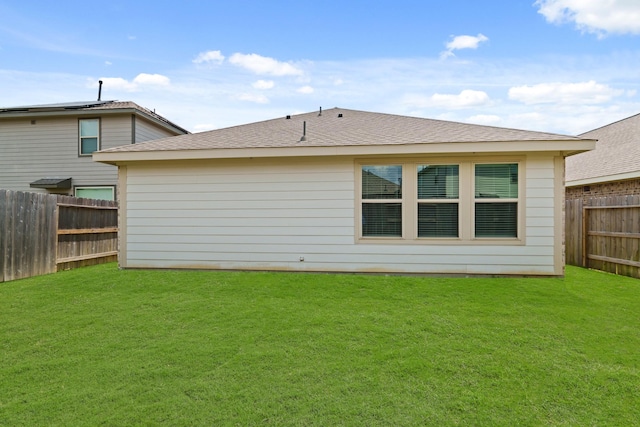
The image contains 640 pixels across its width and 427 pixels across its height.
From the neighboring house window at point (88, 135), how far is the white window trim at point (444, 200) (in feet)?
33.5

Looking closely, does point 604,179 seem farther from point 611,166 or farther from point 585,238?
point 585,238

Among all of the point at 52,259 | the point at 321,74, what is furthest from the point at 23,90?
the point at 321,74

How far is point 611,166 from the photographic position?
1053cm

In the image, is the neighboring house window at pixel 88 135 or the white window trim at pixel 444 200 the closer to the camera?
the white window trim at pixel 444 200

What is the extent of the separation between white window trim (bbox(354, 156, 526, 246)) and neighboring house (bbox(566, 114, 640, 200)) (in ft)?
17.5

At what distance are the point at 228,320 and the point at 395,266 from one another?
358 cm

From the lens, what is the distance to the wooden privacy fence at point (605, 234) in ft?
22.3

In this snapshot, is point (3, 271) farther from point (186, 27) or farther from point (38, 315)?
point (186, 27)

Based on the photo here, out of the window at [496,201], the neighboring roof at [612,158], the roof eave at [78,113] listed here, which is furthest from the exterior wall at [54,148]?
the neighboring roof at [612,158]

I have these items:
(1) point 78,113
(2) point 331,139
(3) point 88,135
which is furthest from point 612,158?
(1) point 78,113

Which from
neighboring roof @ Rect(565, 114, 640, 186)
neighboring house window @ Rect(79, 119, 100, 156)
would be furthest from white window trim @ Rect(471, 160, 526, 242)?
neighboring house window @ Rect(79, 119, 100, 156)

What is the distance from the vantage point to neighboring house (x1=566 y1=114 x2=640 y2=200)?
9.67 meters

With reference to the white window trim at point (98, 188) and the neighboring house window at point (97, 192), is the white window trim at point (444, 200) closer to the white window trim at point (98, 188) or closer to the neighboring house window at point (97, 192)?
the white window trim at point (98, 188)

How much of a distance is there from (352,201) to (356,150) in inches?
38.5
